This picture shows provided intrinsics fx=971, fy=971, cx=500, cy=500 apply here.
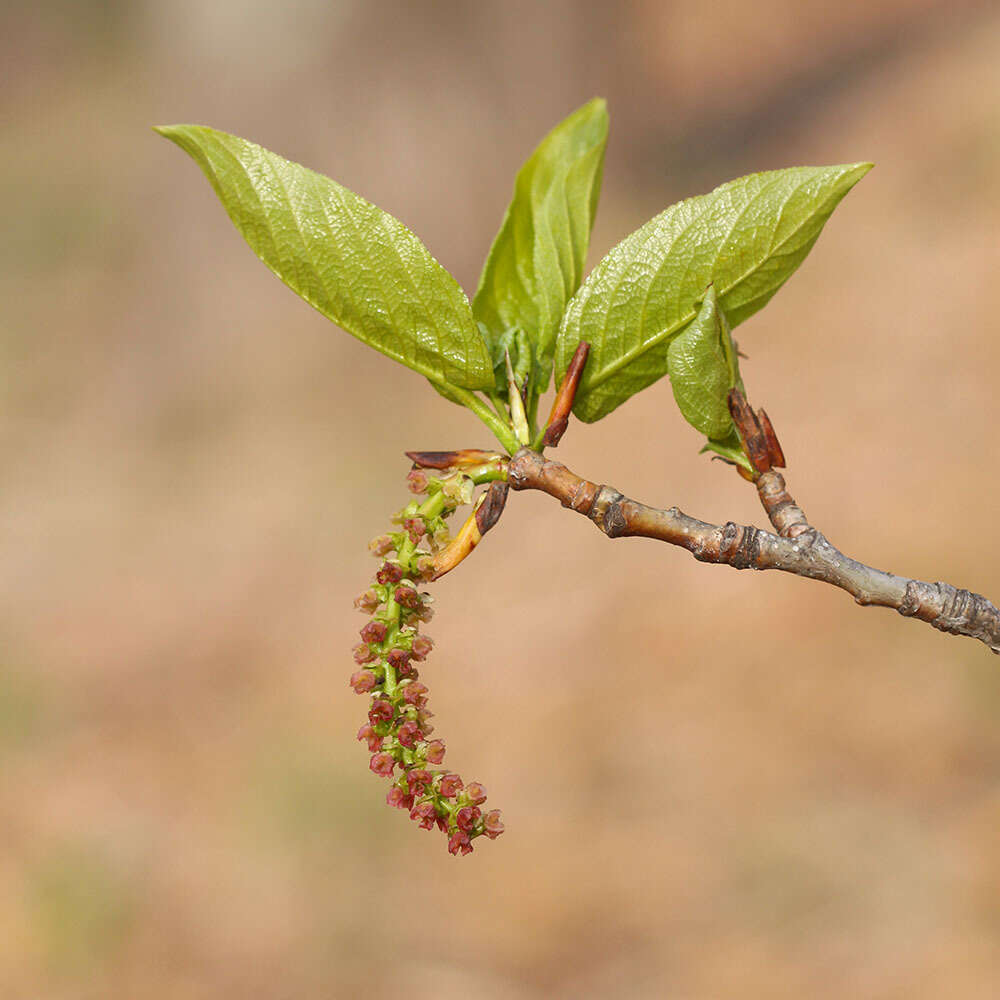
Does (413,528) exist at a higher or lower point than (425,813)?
higher

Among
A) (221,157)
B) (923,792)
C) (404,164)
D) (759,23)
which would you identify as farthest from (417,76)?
(221,157)

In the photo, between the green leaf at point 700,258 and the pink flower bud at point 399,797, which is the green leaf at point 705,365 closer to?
the green leaf at point 700,258

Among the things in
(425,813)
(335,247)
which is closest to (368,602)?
(425,813)

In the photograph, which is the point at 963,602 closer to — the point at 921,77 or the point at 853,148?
the point at 853,148

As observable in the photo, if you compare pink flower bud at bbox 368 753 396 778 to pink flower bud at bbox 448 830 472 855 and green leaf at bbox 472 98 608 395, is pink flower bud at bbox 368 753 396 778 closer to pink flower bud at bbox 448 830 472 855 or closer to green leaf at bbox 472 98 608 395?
pink flower bud at bbox 448 830 472 855

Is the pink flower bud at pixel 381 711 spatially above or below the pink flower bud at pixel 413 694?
below

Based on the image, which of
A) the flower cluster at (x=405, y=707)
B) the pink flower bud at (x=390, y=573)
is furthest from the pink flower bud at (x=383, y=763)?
the pink flower bud at (x=390, y=573)

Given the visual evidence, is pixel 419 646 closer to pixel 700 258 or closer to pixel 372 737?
pixel 372 737
